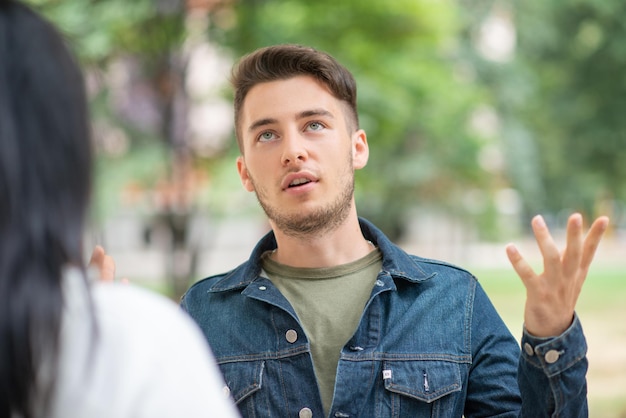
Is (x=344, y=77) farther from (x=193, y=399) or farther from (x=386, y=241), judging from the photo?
(x=193, y=399)

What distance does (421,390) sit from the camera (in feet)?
5.88

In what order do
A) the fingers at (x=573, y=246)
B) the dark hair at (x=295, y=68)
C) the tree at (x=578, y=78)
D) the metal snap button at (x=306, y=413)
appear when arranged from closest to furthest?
the fingers at (x=573, y=246), the metal snap button at (x=306, y=413), the dark hair at (x=295, y=68), the tree at (x=578, y=78)

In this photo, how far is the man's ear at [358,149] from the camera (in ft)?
6.97

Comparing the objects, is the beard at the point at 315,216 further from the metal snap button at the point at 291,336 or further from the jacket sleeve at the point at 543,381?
the jacket sleeve at the point at 543,381

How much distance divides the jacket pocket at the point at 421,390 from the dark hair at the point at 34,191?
114cm

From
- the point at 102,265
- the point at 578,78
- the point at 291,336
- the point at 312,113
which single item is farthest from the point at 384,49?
the point at 102,265

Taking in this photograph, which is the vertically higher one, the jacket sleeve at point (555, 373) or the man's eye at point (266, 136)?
the man's eye at point (266, 136)

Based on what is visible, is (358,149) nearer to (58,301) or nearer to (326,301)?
(326,301)

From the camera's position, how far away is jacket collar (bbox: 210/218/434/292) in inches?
76.1

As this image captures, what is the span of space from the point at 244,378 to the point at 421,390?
421 millimetres

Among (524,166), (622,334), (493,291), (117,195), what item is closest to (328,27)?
(117,195)

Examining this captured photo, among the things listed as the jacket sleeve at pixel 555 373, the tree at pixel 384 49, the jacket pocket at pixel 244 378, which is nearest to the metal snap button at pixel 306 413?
the jacket pocket at pixel 244 378

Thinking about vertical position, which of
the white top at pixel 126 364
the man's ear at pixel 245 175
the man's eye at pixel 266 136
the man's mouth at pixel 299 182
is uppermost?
the man's eye at pixel 266 136

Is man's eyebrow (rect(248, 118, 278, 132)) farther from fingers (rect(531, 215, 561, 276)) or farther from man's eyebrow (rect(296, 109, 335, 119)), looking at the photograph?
fingers (rect(531, 215, 561, 276))
